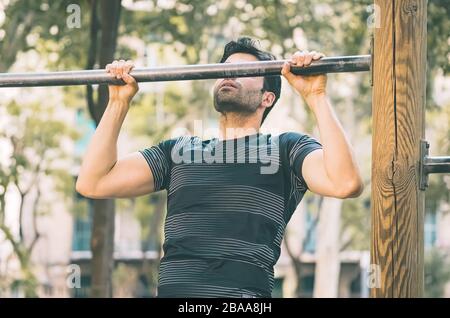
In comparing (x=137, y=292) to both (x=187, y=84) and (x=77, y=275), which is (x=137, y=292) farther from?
(x=77, y=275)

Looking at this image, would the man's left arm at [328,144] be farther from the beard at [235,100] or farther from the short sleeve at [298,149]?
the beard at [235,100]

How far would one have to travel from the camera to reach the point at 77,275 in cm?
573

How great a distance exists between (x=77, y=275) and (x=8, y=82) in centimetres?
177

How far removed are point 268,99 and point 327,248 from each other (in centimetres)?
1525

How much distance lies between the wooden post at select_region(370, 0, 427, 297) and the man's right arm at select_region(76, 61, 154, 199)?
981 millimetres

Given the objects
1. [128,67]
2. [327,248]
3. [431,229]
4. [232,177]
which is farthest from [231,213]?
[431,229]

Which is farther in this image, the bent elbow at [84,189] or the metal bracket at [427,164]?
the bent elbow at [84,189]

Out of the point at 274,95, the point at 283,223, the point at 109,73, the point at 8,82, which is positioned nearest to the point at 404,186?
the point at 283,223

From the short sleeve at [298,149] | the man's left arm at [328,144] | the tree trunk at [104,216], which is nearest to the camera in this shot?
the man's left arm at [328,144]

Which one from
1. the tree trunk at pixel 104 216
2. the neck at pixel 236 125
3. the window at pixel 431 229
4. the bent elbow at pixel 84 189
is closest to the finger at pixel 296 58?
the neck at pixel 236 125

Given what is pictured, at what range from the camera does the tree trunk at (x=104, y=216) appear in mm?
8992

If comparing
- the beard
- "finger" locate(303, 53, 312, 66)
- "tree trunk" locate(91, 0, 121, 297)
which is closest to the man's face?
the beard

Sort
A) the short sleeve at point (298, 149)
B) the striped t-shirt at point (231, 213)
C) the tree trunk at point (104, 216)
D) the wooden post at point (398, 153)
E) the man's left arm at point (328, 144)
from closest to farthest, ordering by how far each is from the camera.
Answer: the wooden post at point (398, 153) < the man's left arm at point (328, 144) < the striped t-shirt at point (231, 213) < the short sleeve at point (298, 149) < the tree trunk at point (104, 216)

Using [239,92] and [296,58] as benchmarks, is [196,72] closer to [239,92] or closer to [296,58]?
[239,92]
